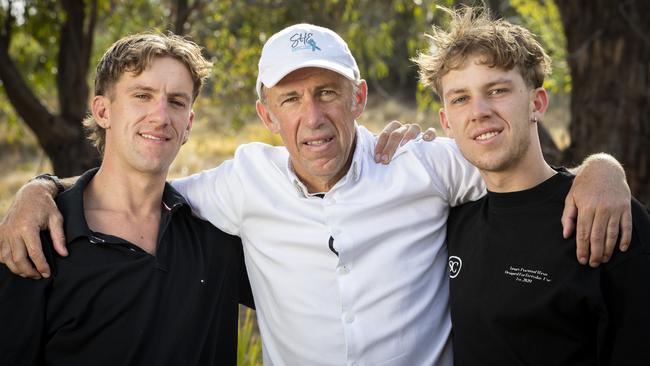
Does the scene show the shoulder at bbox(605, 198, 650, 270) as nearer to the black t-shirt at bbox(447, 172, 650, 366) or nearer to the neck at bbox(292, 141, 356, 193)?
the black t-shirt at bbox(447, 172, 650, 366)

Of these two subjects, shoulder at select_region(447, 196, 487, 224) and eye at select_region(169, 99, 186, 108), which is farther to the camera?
eye at select_region(169, 99, 186, 108)

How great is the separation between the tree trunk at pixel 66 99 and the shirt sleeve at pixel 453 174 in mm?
3354

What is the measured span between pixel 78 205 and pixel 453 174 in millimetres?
1811

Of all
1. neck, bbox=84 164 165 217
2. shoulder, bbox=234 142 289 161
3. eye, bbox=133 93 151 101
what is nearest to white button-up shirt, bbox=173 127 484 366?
shoulder, bbox=234 142 289 161

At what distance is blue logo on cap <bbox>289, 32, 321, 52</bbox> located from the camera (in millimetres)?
3494

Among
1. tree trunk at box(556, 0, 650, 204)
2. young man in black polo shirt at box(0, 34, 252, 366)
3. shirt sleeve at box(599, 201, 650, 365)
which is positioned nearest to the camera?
shirt sleeve at box(599, 201, 650, 365)

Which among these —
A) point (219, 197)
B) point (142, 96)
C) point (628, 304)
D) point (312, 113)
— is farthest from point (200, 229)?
point (628, 304)

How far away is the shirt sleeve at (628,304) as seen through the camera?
104 inches

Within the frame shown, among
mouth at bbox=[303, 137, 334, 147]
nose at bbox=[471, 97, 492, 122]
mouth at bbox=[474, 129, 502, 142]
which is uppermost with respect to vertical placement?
nose at bbox=[471, 97, 492, 122]

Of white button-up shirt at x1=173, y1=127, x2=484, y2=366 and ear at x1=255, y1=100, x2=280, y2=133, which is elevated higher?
ear at x1=255, y1=100, x2=280, y2=133

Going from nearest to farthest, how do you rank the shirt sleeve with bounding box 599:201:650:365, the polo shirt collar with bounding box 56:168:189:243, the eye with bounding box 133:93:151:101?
the shirt sleeve with bounding box 599:201:650:365 < the polo shirt collar with bounding box 56:168:189:243 < the eye with bounding box 133:93:151:101

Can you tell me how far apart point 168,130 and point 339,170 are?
0.87m

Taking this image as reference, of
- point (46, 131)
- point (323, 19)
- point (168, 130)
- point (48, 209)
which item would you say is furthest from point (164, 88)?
point (323, 19)

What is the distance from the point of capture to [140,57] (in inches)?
141
